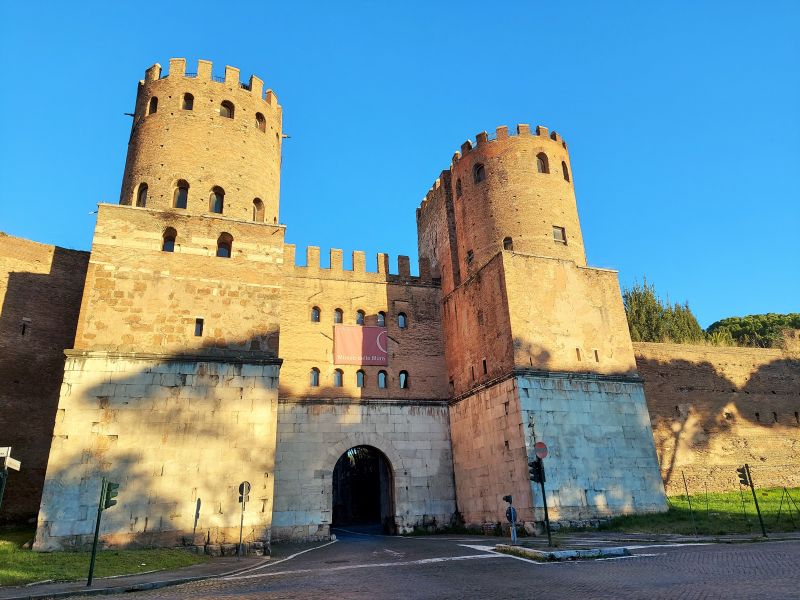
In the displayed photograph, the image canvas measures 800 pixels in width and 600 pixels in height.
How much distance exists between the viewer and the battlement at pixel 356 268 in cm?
2357

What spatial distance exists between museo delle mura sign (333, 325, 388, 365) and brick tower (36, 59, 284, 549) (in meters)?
5.00

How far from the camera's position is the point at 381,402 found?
22219mm

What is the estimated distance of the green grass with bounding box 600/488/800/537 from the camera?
15.1 meters

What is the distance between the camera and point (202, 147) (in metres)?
19.9

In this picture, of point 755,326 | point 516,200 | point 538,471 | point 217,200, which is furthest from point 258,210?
point 755,326

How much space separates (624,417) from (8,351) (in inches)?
833

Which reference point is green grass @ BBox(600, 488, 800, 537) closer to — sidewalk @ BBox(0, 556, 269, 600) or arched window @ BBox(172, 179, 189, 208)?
sidewalk @ BBox(0, 556, 269, 600)

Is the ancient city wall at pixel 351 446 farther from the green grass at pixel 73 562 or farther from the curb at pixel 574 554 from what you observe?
the curb at pixel 574 554

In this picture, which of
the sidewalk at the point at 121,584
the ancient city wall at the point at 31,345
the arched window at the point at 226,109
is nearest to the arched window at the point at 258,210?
the arched window at the point at 226,109

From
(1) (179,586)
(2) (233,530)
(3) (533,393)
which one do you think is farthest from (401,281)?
(1) (179,586)

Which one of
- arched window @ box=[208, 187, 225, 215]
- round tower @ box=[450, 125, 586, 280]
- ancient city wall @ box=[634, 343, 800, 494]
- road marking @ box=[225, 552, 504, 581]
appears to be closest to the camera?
road marking @ box=[225, 552, 504, 581]

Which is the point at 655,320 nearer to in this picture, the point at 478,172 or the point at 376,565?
the point at 478,172

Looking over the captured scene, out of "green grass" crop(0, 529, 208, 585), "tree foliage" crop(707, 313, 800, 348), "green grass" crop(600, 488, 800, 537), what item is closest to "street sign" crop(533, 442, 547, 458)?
"green grass" crop(600, 488, 800, 537)

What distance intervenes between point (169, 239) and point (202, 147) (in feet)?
12.6
